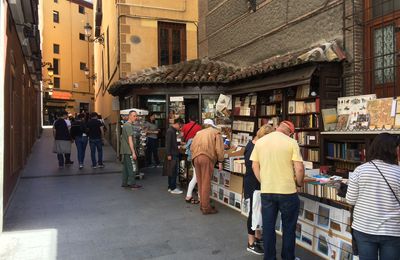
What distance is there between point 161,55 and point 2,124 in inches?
416

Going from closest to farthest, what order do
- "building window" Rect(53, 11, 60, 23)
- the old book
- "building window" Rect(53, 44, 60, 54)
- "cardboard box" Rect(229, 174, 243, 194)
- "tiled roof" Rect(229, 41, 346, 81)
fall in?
1. "cardboard box" Rect(229, 174, 243, 194)
2. "tiled roof" Rect(229, 41, 346, 81)
3. the old book
4. "building window" Rect(53, 44, 60, 54)
5. "building window" Rect(53, 11, 60, 23)

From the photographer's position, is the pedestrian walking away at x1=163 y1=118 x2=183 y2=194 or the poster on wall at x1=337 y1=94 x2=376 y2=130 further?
the pedestrian walking away at x1=163 y1=118 x2=183 y2=194

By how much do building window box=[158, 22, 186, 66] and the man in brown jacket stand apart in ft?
31.0

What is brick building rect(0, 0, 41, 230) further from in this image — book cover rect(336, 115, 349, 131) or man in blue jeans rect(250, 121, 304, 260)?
book cover rect(336, 115, 349, 131)

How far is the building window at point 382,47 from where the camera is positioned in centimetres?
697

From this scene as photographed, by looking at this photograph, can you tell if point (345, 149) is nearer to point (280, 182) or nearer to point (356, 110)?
point (356, 110)

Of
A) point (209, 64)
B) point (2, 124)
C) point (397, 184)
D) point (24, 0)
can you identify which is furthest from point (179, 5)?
point (397, 184)

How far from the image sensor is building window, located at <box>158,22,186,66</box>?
52.2ft

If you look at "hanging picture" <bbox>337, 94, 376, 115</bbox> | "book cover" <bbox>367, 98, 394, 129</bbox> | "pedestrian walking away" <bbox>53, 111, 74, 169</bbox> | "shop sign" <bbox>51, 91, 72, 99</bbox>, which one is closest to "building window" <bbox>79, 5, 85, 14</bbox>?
"shop sign" <bbox>51, 91, 72, 99</bbox>

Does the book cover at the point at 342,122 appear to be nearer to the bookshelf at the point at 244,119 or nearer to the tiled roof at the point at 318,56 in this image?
the tiled roof at the point at 318,56

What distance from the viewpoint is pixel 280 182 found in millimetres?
4262

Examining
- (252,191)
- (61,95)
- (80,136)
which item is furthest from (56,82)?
(252,191)

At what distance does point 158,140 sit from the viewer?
13.7 meters

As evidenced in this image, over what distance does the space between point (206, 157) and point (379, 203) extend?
3989 mm
